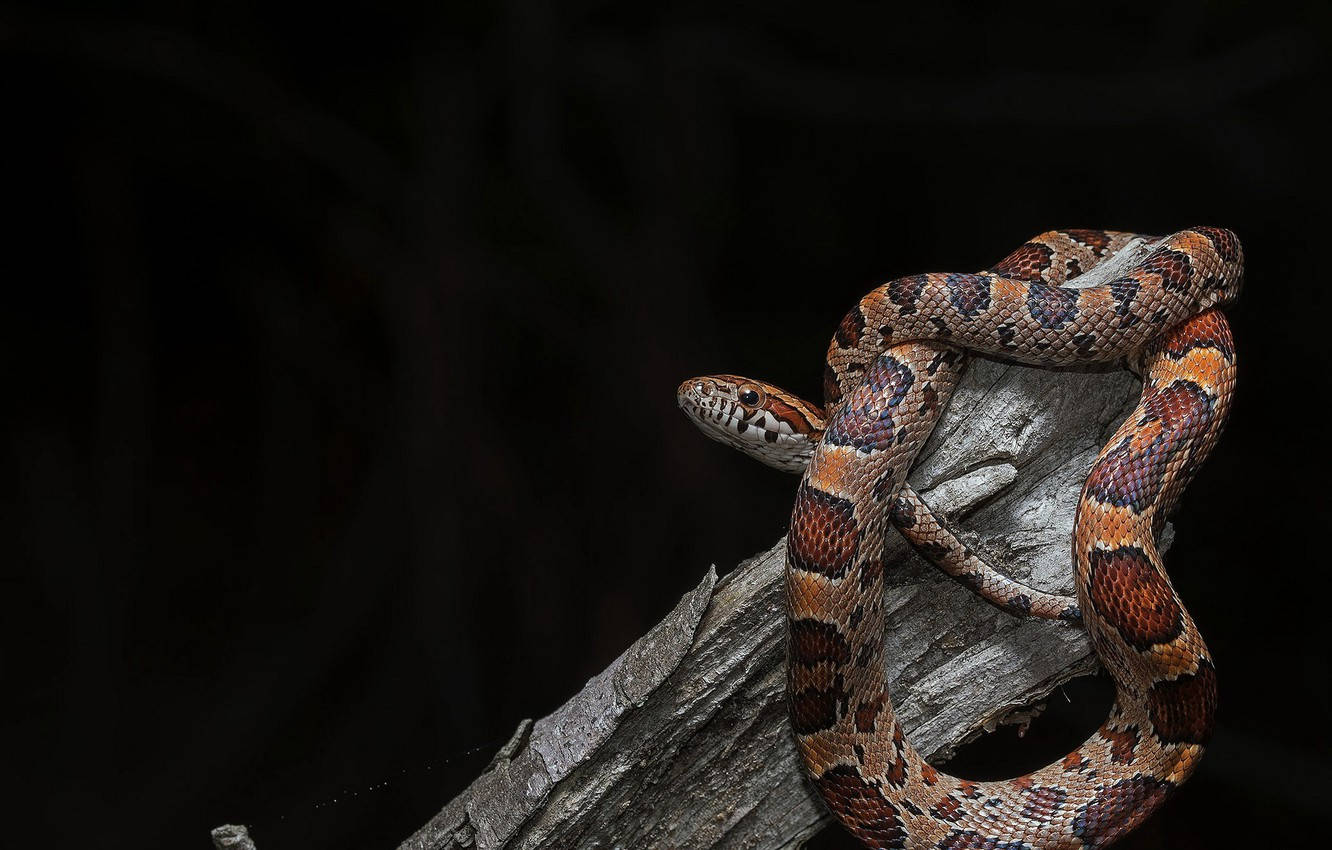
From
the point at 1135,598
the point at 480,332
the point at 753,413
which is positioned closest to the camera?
the point at 1135,598

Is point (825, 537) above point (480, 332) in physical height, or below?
below

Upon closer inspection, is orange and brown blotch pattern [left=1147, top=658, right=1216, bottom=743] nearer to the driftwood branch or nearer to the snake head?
the driftwood branch

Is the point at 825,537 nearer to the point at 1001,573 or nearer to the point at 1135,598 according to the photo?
the point at 1001,573

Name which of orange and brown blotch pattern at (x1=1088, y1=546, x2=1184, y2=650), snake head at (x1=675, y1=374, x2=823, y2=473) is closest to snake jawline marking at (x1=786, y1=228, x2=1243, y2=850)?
orange and brown blotch pattern at (x1=1088, y1=546, x2=1184, y2=650)

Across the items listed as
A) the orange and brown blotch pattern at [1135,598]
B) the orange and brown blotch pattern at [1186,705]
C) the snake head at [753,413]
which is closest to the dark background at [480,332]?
the snake head at [753,413]

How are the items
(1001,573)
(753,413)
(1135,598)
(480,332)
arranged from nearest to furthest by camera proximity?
(1135,598), (1001,573), (753,413), (480,332)

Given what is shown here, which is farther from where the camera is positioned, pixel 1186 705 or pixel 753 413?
pixel 753 413

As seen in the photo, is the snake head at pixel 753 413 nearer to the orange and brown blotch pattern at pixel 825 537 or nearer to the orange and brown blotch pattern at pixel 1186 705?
the orange and brown blotch pattern at pixel 825 537

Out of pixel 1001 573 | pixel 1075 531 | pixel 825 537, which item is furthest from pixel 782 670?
pixel 1075 531

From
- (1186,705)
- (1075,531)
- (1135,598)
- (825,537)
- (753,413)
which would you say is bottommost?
(1186,705)
